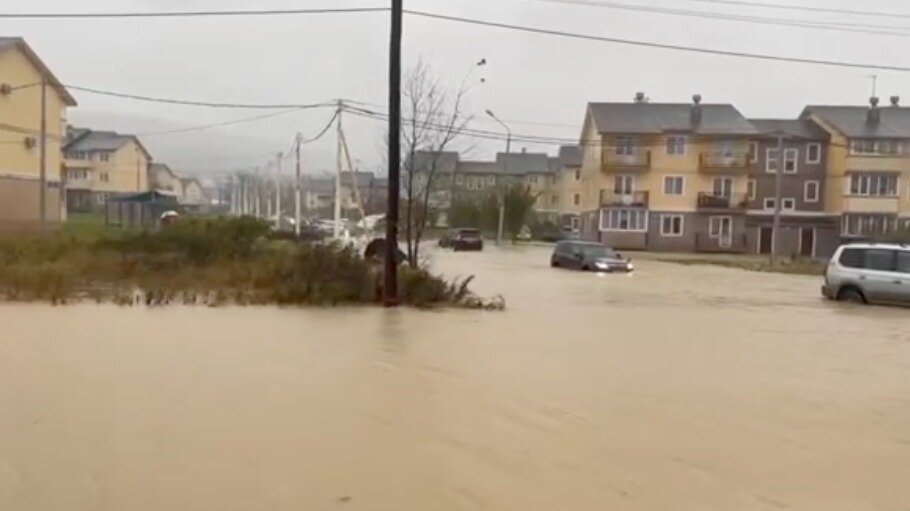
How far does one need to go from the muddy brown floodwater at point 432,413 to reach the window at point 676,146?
45.1 metres

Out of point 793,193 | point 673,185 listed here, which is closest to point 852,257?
point 673,185

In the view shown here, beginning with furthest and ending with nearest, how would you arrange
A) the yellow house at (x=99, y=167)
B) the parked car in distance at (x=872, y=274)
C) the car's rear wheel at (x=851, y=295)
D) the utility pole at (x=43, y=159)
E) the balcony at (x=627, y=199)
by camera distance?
1. the yellow house at (x=99, y=167)
2. the balcony at (x=627, y=199)
3. the utility pole at (x=43, y=159)
4. the car's rear wheel at (x=851, y=295)
5. the parked car in distance at (x=872, y=274)

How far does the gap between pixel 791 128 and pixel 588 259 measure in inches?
1417

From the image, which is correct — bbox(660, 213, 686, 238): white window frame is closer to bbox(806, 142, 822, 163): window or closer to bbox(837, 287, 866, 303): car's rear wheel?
bbox(806, 142, 822, 163): window

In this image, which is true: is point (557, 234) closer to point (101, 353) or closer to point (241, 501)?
point (101, 353)

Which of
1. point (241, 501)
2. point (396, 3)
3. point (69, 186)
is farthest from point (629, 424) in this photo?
point (69, 186)

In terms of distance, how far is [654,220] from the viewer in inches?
2350

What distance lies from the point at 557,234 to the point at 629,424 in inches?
2388

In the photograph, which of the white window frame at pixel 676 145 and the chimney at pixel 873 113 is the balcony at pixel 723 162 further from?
the chimney at pixel 873 113

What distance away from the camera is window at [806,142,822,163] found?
59688 millimetres

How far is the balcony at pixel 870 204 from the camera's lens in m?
58.6

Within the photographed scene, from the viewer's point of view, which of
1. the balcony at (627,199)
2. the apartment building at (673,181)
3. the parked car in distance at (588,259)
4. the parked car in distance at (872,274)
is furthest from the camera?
the balcony at (627,199)

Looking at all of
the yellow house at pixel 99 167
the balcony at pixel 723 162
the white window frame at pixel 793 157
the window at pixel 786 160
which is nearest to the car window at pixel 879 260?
the balcony at pixel 723 162

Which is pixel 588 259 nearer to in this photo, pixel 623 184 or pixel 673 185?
pixel 623 184
